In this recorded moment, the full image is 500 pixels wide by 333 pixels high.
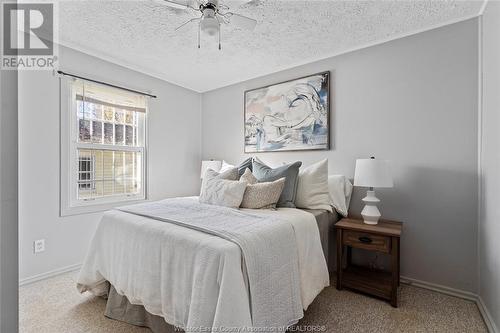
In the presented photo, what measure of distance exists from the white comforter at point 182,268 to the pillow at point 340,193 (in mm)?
612

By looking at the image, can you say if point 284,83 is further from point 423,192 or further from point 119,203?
point 119,203

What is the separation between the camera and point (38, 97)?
2.42 meters

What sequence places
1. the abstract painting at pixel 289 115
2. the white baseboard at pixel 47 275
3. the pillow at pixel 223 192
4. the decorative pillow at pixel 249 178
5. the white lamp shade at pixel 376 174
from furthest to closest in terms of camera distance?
1. the abstract painting at pixel 289 115
2. the decorative pillow at pixel 249 178
3. the white baseboard at pixel 47 275
4. the pillow at pixel 223 192
5. the white lamp shade at pixel 376 174

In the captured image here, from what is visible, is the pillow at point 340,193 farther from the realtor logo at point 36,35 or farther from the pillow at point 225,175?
the realtor logo at point 36,35

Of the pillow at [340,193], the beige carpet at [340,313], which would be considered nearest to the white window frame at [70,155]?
the beige carpet at [340,313]

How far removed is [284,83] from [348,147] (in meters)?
1.18

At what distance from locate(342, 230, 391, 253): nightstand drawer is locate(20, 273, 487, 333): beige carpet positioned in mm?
448

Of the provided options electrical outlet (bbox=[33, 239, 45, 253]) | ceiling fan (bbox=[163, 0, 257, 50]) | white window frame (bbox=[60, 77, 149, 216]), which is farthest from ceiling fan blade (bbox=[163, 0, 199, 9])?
electrical outlet (bbox=[33, 239, 45, 253])

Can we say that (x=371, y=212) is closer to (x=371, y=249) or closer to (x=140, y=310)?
(x=371, y=249)

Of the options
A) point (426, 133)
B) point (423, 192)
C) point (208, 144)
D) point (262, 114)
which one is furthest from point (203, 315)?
point (208, 144)

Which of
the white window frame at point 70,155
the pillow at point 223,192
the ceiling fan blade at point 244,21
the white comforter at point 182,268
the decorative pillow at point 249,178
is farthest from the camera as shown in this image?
the white window frame at point 70,155

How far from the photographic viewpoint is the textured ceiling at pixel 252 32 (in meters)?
2.01

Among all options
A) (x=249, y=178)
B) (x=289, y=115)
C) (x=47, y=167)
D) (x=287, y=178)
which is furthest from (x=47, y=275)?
(x=289, y=115)

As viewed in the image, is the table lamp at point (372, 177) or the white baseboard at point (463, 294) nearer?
the white baseboard at point (463, 294)
